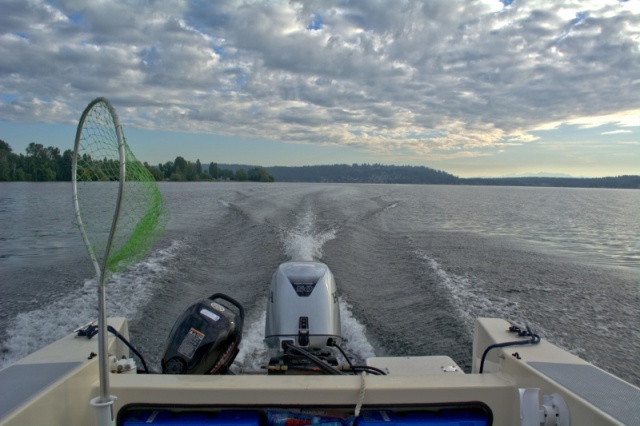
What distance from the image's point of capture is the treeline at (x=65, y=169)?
1.92 meters

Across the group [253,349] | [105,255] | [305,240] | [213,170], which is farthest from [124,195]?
[213,170]

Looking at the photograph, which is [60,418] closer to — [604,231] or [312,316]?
[312,316]

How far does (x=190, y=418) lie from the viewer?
1.88 m

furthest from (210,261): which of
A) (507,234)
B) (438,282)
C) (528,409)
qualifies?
(507,234)

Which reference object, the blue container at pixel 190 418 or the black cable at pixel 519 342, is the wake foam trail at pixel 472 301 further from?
the blue container at pixel 190 418

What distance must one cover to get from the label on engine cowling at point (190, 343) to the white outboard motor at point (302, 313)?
0.97 metres

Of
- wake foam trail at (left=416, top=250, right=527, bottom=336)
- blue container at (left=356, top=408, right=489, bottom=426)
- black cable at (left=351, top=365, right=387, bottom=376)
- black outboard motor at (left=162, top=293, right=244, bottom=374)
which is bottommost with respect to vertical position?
wake foam trail at (left=416, top=250, right=527, bottom=336)

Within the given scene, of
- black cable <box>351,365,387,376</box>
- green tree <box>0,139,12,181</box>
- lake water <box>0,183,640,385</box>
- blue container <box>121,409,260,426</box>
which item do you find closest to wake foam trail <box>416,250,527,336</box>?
lake water <box>0,183,640,385</box>

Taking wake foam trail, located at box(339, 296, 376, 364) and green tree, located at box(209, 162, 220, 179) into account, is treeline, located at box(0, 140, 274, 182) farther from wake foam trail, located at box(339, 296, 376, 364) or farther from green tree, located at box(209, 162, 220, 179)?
wake foam trail, located at box(339, 296, 376, 364)

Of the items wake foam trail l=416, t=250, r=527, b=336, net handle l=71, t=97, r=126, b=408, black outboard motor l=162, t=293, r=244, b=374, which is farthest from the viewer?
wake foam trail l=416, t=250, r=527, b=336

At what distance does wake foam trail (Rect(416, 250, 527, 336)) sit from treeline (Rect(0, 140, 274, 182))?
12.6 feet

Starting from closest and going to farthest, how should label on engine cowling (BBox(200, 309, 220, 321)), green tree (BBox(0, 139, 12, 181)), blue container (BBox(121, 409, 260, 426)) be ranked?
blue container (BBox(121, 409, 260, 426)) < label on engine cowling (BBox(200, 309, 220, 321)) < green tree (BBox(0, 139, 12, 181))

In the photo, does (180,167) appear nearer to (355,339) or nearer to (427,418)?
(355,339)

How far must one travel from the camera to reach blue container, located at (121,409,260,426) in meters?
1.86
